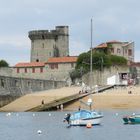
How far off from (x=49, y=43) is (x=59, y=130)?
10197 centimetres

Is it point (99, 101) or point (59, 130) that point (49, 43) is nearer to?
point (99, 101)

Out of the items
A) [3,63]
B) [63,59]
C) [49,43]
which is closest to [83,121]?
[63,59]

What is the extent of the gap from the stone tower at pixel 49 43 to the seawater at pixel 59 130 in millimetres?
82812

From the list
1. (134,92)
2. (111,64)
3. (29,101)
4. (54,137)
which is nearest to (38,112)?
Answer: (29,101)

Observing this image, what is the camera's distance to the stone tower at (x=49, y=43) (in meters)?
166

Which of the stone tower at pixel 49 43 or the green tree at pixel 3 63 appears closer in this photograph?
the stone tower at pixel 49 43

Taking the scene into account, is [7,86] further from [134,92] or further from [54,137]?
[54,137]

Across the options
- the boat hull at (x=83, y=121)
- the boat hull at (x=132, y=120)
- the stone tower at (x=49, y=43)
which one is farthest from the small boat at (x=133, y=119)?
the stone tower at (x=49, y=43)

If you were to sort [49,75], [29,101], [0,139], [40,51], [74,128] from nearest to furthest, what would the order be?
[0,139], [74,128], [29,101], [49,75], [40,51]

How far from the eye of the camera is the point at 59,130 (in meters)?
65.8

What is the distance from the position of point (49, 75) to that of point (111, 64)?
15626mm

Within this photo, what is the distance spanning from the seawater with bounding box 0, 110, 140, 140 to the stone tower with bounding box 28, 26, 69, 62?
82812 mm

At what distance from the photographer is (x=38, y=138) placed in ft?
194

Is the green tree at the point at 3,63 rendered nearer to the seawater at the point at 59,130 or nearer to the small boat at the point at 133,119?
the seawater at the point at 59,130
